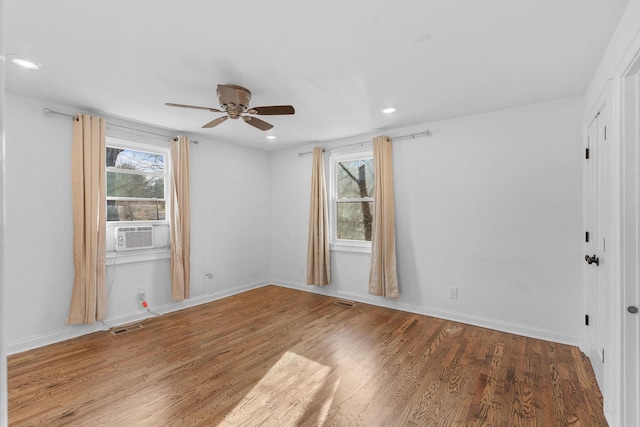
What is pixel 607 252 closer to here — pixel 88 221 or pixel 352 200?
pixel 352 200

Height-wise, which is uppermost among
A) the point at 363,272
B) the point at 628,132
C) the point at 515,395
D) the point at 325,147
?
the point at 325,147

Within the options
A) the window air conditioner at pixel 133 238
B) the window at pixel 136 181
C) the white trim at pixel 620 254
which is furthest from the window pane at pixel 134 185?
the white trim at pixel 620 254

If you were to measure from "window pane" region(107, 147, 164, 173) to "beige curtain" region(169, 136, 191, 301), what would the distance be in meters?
0.24

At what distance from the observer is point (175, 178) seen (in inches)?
159

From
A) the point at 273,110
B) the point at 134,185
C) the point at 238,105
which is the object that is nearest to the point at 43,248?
the point at 134,185

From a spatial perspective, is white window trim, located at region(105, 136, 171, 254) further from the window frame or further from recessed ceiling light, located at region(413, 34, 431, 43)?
recessed ceiling light, located at region(413, 34, 431, 43)

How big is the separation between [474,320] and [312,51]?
131 inches

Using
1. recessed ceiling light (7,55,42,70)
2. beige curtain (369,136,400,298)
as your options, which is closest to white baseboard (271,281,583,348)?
beige curtain (369,136,400,298)

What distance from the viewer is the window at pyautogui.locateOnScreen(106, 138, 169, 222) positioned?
144 inches

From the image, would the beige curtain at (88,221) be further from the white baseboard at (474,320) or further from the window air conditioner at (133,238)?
the white baseboard at (474,320)

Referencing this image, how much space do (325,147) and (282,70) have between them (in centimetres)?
242

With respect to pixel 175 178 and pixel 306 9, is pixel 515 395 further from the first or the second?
pixel 175 178

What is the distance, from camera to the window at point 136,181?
3660 mm

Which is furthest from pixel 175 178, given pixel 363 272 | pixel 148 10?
pixel 363 272
